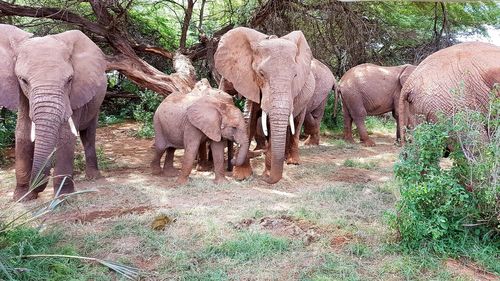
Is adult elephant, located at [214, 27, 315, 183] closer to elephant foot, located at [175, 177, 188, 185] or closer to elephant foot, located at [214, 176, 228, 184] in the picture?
elephant foot, located at [214, 176, 228, 184]

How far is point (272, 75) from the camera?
21.5 feet

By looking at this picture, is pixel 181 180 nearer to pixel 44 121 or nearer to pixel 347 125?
pixel 44 121

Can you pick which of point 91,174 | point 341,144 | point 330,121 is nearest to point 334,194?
point 91,174

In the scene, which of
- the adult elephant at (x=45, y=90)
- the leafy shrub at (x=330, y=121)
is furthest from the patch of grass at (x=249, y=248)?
the leafy shrub at (x=330, y=121)

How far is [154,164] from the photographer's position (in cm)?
766

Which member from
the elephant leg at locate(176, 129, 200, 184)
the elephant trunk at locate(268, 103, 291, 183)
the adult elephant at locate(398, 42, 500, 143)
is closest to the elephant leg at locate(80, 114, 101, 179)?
the elephant leg at locate(176, 129, 200, 184)

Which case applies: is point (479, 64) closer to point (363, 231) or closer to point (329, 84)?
point (363, 231)

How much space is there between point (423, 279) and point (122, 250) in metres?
2.57


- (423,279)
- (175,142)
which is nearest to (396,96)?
(175,142)

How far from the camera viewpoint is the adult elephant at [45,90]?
5.12 metres

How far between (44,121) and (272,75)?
3.05m

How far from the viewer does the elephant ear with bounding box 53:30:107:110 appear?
5.86 metres

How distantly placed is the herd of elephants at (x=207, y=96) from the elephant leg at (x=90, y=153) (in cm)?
2

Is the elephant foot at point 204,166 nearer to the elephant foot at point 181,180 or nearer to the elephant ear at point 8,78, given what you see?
the elephant foot at point 181,180
